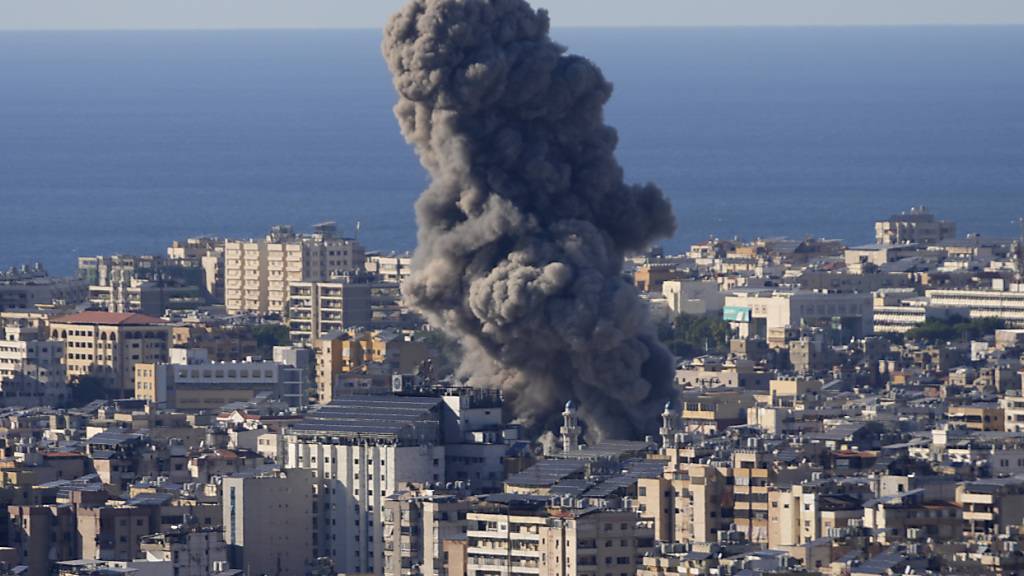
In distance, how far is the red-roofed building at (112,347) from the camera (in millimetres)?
104000

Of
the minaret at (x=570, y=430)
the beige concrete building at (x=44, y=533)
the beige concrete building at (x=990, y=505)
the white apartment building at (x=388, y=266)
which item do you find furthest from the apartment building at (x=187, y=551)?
the white apartment building at (x=388, y=266)

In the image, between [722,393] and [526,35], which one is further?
[722,393]

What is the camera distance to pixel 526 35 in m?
77.8

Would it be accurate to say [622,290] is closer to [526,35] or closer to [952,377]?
[526,35]

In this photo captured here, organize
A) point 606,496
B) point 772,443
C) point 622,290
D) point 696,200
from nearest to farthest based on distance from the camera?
1. point 606,496
2. point 772,443
3. point 622,290
4. point 696,200

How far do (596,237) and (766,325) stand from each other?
3810 centimetres

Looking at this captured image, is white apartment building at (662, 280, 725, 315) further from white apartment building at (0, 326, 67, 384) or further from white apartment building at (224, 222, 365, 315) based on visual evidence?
white apartment building at (0, 326, 67, 384)

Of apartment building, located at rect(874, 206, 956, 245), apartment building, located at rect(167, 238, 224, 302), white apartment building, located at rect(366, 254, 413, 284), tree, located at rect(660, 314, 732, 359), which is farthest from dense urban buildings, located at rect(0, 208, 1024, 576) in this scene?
apartment building, located at rect(874, 206, 956, 245)

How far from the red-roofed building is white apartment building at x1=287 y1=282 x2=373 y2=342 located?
7.82 metres

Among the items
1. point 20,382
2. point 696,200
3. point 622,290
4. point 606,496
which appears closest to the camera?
point 606,496

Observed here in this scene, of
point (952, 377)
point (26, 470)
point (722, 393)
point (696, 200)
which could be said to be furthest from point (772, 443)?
point (696, 200)

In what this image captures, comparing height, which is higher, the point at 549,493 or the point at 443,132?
the point at 443,132

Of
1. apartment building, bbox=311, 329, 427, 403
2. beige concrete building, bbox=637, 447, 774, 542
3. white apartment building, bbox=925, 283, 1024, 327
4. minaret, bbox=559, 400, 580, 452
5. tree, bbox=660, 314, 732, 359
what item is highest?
white apartment building, bbox=925, 283, 1024, 327

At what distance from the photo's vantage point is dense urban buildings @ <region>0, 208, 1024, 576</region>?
198 feet
